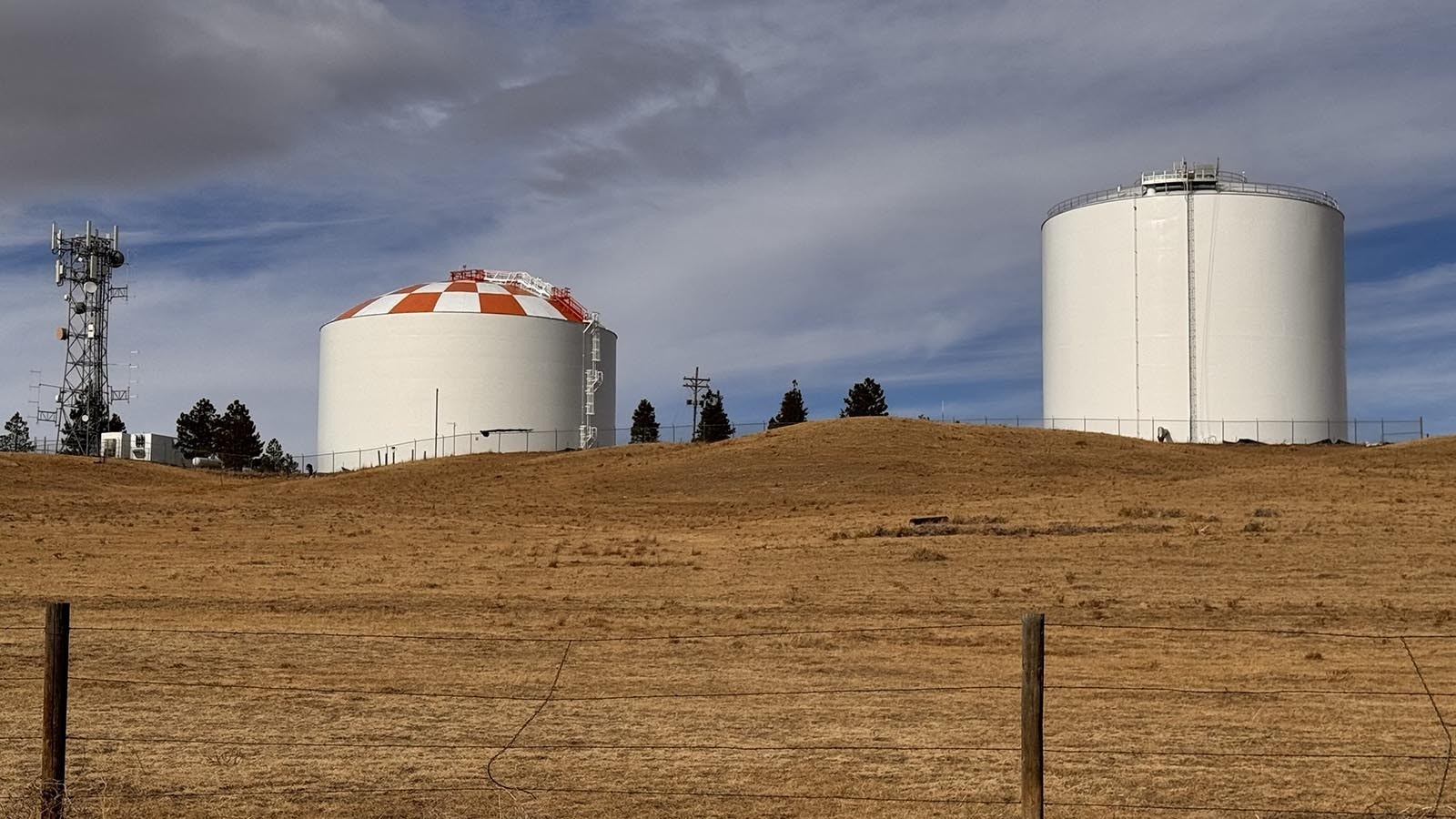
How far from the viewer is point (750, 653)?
1988 cm

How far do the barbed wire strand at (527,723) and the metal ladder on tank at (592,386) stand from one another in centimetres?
6458

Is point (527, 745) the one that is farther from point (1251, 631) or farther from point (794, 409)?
point (794, 409)

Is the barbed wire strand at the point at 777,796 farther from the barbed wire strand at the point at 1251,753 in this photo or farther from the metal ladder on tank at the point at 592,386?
the metal ladder on tank at the point at 592,386

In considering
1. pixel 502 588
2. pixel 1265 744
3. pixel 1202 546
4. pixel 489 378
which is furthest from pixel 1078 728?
pixel 489 378

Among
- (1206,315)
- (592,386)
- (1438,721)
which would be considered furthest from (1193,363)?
(1438,721)

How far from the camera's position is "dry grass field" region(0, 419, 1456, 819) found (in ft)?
39.5

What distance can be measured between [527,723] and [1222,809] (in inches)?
266

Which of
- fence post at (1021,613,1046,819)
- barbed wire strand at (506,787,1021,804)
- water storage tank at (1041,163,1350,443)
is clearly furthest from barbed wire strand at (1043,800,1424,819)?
water storage tank at (1041,163,1350,443)

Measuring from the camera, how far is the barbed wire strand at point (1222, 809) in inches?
429

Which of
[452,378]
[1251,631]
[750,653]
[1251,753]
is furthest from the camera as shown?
[452,378]

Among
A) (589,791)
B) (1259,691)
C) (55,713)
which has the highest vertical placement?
(55,713)

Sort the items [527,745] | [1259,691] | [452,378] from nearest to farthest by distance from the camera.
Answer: [527,745] < [1259,691] < [452,378]

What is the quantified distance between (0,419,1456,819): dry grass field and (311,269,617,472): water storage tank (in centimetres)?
3280

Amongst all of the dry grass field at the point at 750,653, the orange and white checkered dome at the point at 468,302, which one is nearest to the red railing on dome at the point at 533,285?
the orange and white checkered dome at the point at 468,302
